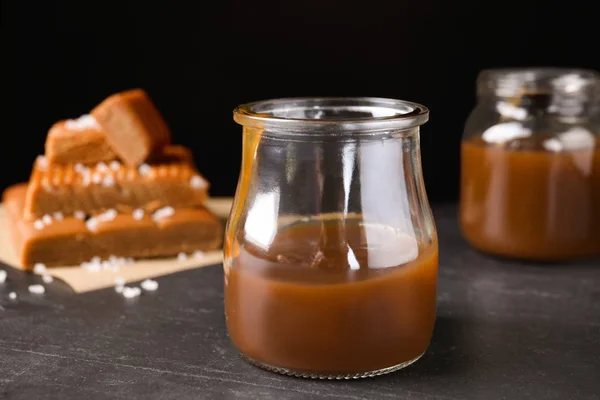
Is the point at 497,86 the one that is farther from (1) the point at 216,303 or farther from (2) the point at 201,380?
(2) the point at 201,380

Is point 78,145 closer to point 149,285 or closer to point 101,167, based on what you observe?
point 101,167

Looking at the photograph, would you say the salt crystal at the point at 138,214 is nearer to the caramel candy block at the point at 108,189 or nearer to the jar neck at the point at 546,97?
the caramel candy block at the point at 108,189

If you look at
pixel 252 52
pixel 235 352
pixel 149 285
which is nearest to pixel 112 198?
pixel 149 285

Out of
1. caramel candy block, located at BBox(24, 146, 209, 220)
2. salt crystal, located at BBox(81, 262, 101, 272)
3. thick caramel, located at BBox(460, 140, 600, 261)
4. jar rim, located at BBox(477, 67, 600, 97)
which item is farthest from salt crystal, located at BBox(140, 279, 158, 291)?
jar rim, located at BBox(477, 67, 600, 97)

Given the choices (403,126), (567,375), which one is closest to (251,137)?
(403,126)

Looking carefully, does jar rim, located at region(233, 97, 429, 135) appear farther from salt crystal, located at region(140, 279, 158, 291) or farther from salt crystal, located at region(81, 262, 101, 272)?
salt crystal, located at region(81, 262, 101, 272)
